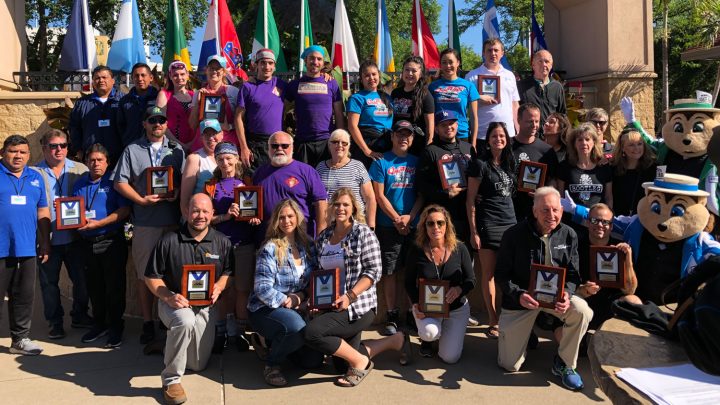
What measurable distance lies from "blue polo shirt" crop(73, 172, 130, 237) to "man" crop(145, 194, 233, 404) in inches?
43.0

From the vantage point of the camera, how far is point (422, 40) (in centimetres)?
1199

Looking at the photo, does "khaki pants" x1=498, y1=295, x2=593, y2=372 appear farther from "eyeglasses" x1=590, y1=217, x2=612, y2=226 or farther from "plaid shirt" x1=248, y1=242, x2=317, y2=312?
"plaid shirt" x1=248, y1=242, x2=317, y2=312

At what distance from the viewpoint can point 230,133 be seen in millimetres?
6316

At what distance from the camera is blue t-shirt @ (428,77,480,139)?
20.8 ft

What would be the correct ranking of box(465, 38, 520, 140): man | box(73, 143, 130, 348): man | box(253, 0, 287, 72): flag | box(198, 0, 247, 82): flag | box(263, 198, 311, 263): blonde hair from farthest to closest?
box(253, 0, 287, 72): flag < box(198, 0, 247, 82): flag < box(465, 38, 520, 140): man < box(73, 143, 130, 348): man < box(263, 198, 311, 263): blonde hair

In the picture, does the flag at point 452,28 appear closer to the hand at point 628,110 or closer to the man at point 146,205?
the hand at point 628,110

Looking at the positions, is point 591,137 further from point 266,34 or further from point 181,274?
point 266,34

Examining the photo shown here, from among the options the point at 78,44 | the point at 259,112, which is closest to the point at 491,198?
the point at 259,112

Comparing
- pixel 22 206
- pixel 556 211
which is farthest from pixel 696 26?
pixel 22 206

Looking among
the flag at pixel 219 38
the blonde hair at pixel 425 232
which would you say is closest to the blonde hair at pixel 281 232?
the blonde hair at pixel 425 232

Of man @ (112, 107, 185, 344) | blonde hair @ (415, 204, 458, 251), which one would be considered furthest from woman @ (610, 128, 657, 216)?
man @ (112, 107, 185, 344)

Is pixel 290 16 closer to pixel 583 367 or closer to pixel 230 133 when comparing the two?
pixel 230 133

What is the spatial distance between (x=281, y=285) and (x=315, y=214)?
2.81ft

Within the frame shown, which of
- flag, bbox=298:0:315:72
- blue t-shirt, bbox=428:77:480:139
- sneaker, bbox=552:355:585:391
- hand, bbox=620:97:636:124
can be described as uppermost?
flag, bbox=298:0:315:72
